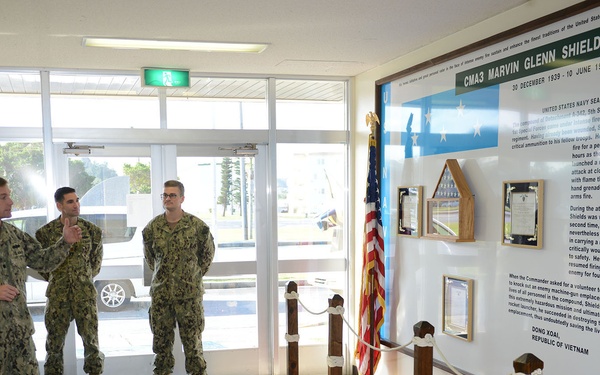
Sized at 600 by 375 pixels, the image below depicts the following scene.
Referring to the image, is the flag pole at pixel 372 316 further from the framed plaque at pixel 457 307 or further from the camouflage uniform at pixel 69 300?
the camouflage uniform at pixel 69 300

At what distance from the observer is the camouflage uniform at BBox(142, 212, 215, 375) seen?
5023mm

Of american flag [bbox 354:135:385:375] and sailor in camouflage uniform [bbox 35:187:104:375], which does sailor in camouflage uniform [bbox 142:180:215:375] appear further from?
american flag [bbox 354:135:385:375]

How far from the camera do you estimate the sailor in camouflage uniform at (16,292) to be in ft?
12.8

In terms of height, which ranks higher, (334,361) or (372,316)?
(334,361)

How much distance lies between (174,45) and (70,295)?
2.19m

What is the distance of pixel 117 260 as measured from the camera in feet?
18.9

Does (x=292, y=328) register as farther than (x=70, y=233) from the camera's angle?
No

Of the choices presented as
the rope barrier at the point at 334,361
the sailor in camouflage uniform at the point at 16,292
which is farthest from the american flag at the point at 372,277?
the sailor in camouflage uniform at the point at 16,292

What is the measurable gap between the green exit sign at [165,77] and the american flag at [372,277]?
189 centimetres

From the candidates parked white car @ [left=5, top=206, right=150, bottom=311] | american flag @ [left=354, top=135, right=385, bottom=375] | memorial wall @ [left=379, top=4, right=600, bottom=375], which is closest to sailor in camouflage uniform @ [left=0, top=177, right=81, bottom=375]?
parked white car @ [left=5, top=206, right=150, bottom=311]

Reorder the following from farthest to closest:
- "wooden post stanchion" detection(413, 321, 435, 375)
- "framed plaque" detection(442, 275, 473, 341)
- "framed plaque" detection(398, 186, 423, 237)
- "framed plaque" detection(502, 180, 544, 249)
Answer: "framed plaque" detection(398, 186, 423, 237), "framed plaque" detection(442, 275, 473, 341), "framed plaque" detection(502, 180, 544, 249), "wooden post stanchion" detection(413, 321, 435, 375)

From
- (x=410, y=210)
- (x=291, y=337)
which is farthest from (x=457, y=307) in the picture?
(x=291, y=337)

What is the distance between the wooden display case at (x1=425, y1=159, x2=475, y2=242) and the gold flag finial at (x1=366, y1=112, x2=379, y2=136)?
116cm

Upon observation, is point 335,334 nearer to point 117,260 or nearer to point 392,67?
point 392,67
